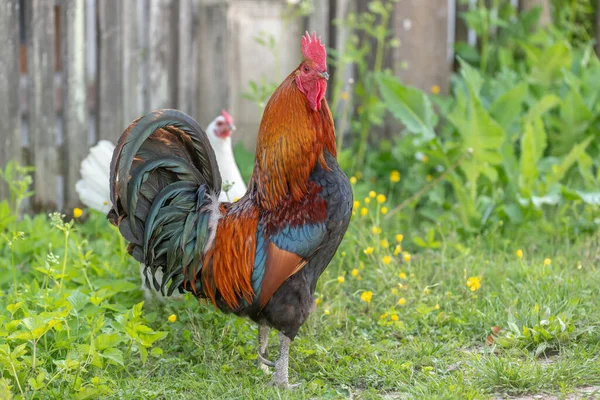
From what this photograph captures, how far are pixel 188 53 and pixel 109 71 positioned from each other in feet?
2.17

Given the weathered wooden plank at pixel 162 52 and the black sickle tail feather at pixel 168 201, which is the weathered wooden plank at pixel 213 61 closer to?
the weathered wooden plank at pixel 162 52

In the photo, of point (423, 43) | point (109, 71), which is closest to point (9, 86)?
point (109, 71)

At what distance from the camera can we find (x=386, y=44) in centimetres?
700

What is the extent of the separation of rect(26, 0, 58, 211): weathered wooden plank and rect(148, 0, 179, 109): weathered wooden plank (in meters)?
0.76

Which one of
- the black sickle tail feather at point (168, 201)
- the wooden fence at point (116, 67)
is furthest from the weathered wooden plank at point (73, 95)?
the black sickle tail feather at point (168, 201)

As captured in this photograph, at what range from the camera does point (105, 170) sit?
4676 millimetres

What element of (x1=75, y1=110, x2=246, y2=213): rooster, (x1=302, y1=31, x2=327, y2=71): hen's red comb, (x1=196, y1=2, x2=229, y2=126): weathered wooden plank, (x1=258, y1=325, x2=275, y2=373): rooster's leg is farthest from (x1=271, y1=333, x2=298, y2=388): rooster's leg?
A: (x1=196, y1=2, x2=229, y2=126): weathered wooden plank

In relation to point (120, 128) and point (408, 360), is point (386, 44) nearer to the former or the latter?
point (120, 128)

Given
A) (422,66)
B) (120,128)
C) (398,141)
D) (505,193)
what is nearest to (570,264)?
(505,193)

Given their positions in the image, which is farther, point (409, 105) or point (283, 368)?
point (409, 105)

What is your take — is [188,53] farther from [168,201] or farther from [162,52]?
[168,201]

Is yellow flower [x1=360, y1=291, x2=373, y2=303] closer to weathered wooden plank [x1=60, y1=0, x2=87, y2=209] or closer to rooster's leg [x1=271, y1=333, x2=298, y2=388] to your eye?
rooster's leg [x1=271, y1=333, x2=298, y2=388]

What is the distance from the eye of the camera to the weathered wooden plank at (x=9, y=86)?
527 centimetres

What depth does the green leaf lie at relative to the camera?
5906mm
